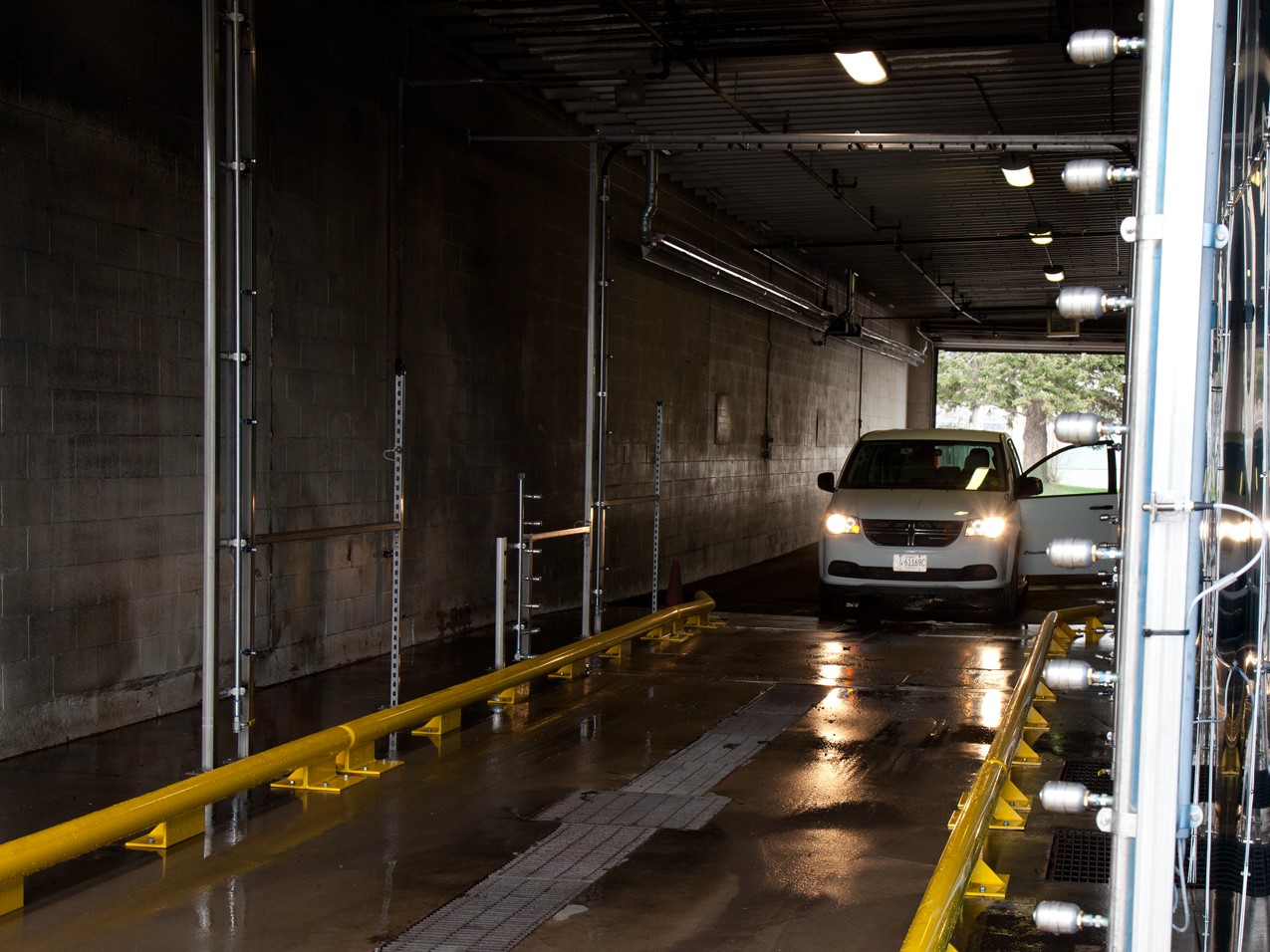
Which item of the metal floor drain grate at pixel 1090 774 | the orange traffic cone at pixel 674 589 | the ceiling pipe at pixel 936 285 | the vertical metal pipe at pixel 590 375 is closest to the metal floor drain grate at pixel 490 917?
the metal floor drain grate at pixel 1090 774

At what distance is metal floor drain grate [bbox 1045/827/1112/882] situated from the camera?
5578 mm

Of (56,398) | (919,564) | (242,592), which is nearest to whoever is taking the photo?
(242,592)

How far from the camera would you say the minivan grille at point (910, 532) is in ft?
43.5

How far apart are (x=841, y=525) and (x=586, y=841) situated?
26.2 ft

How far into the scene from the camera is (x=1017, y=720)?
7.04 meters

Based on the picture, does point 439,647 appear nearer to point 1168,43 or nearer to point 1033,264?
point 1168,43

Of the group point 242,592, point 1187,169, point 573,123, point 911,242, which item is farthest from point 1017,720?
point 911,242

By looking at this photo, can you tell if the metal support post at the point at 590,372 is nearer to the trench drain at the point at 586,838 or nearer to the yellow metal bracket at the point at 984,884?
the trench drain at the point at 586,838

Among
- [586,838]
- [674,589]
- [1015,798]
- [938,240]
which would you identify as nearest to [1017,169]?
[674,589]

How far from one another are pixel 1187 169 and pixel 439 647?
9.60 metres

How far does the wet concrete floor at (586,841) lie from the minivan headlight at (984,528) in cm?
280

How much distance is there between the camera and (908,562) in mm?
13289

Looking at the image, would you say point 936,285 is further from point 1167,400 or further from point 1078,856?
point 1167,400

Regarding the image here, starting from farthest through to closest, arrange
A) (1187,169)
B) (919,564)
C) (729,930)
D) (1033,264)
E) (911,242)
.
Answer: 1. (1033,264)
2. (911,242)
3. (919,564)
4. (729,930)
5. (1187,169)
